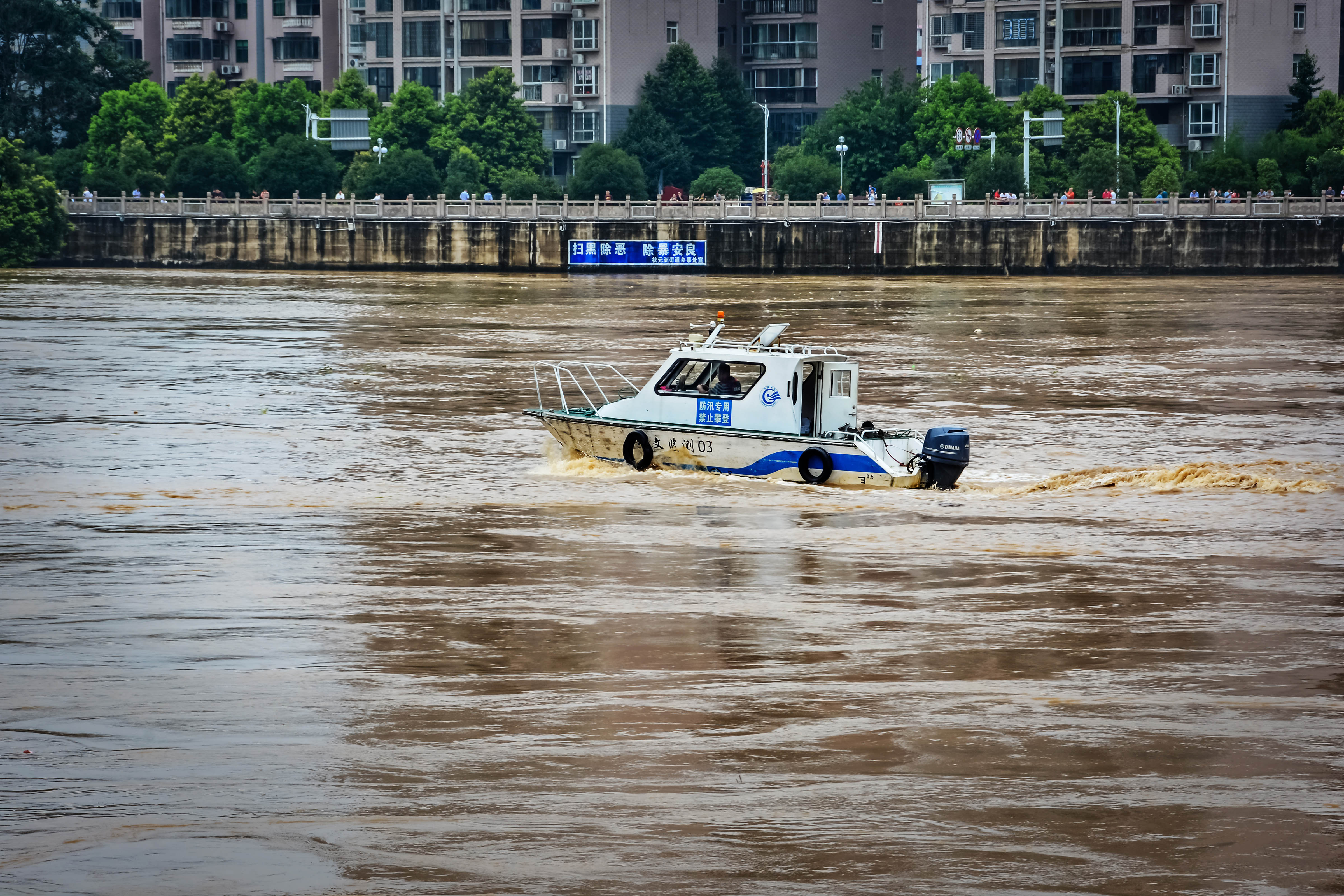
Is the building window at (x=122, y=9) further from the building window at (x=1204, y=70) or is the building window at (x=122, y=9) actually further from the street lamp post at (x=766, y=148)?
the building window at (x=1204, y=70)

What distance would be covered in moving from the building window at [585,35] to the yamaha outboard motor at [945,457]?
3877 inches

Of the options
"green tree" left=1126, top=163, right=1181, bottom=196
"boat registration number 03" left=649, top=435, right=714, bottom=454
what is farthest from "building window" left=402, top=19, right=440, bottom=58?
"boat registration number 03" left=649, top=435, right=714, bottom=454

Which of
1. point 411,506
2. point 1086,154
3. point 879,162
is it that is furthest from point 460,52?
point 411,506

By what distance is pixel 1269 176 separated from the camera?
95812 mm

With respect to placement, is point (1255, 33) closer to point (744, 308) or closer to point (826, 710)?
point (744, 308)

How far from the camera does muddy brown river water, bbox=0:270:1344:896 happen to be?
12.5 m

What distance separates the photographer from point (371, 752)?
47.6 feet

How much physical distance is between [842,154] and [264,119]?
120 feet

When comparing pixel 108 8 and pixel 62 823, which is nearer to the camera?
pixel 62 823

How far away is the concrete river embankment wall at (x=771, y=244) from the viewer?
9150 cm

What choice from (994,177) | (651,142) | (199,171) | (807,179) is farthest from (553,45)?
(994,177)

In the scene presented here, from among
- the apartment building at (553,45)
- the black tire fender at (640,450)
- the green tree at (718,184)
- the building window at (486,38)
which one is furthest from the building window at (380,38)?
the black tire fender at (640,450)

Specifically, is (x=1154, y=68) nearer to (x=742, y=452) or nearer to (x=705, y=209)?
(x=705, y=209)

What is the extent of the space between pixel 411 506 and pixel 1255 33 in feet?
297
